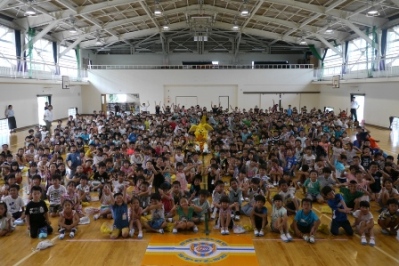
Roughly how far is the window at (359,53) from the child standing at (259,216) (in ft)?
59.0

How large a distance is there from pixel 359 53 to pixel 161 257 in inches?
888

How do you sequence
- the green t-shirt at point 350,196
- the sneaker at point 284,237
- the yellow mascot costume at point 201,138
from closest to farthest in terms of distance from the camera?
1. the sneaker at point 284,237
2. the green t-shirt at point 350,196
3. the yellow mascot costume at point 201,138

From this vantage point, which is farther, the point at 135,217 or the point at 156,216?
the point at 156,216

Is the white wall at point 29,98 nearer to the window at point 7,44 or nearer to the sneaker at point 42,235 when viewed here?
the window at point 7,44

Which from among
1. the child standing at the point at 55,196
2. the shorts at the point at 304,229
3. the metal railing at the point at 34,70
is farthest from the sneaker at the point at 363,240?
the metal railing at the point at 34,70

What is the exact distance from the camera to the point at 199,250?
5531 mm

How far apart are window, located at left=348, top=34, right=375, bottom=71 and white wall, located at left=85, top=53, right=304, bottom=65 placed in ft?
30.0

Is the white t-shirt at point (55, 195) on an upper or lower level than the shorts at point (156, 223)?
upper

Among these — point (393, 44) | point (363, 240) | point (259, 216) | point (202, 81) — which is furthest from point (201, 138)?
point (202, 81)

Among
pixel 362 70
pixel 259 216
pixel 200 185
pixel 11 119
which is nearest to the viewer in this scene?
pixel 259 216

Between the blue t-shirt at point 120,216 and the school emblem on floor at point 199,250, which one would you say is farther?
the blue t-shirt at point 120,216

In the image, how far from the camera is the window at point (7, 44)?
1775cm

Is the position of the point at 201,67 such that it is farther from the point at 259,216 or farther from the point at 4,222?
the point at 4,222

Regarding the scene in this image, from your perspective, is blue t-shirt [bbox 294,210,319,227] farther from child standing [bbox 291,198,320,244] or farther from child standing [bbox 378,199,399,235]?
child standing [bbox 378,199,399,235]
